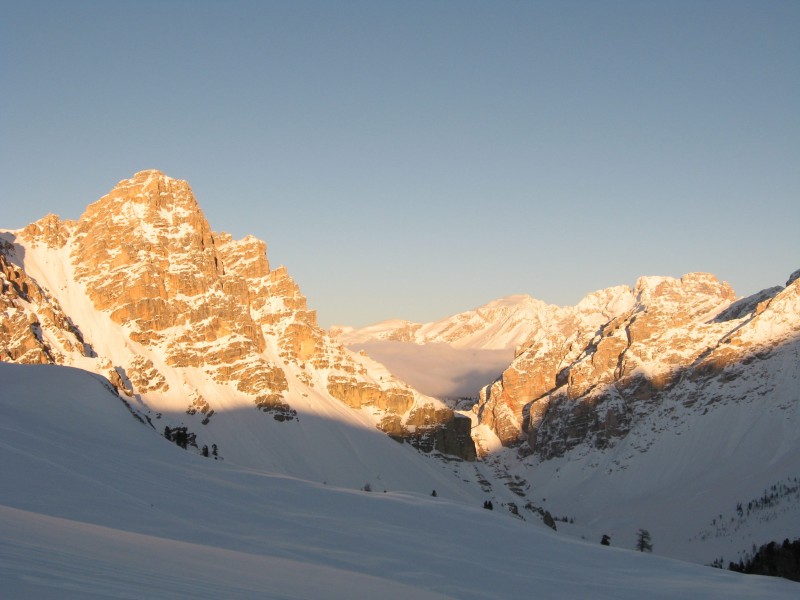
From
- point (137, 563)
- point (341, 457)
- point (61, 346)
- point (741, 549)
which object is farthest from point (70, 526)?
point (741, 549)

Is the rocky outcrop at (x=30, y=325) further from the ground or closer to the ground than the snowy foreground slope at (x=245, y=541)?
further from the ground

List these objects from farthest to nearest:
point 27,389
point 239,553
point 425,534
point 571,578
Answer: point 27,389, point 425,534, point 571,578, point 239,553

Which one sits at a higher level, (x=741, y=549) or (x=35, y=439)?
(x=35, y=439)

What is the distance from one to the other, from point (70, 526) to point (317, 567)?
22.0 feet

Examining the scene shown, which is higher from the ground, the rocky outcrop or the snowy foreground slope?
the rocky outcrop

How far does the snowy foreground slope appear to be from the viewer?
15742mm

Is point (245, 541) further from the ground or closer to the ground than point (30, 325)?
closer to the ground

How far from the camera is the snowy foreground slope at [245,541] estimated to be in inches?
620

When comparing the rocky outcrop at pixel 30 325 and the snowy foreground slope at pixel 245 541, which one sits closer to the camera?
the snowy foreground slope at pixel 245 541

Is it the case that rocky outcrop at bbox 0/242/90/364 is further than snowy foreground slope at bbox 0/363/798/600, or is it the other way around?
rocky outcrop at bbox 0/242/90/364

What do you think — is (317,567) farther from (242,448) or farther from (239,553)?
(242,448)

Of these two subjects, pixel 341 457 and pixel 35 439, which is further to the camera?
pixel 341 457

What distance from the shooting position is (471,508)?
3741 cm

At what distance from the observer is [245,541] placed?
83.4 feet
